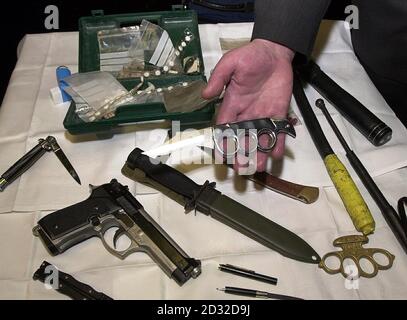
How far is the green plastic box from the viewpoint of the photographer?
2.37ft

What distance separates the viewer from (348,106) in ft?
2.56

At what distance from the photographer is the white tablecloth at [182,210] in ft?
1.94

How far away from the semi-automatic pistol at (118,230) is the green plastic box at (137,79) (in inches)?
5.2

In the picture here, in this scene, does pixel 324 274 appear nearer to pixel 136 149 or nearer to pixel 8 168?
pixel 136 149

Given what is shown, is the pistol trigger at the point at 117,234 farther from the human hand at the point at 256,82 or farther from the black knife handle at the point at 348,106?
the black knife handle at the point at 348,106

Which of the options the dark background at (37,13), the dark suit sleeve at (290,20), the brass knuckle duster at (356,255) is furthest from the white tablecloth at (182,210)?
the dark background at (37,13)

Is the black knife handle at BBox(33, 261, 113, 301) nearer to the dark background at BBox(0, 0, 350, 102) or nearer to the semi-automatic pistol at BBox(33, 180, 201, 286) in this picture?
the semi-automatic pistol at BBox(33, 180, 201, 286)

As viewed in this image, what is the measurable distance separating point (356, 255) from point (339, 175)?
0.13 meters

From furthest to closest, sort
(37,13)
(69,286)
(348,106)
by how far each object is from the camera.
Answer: (37,13) → (348,106) → (69,286)

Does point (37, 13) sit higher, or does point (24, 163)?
point (24, 163)

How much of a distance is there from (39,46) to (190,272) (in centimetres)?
65

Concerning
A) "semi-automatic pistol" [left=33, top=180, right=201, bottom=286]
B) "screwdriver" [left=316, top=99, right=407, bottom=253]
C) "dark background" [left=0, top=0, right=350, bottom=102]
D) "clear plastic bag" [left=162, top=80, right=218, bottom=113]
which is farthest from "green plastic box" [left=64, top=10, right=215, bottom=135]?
"dark background" [left=0, top=0, right=350, bottom=102]

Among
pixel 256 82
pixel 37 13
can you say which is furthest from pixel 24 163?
pixel 37 13

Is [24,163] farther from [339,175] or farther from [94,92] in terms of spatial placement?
[339,175]
